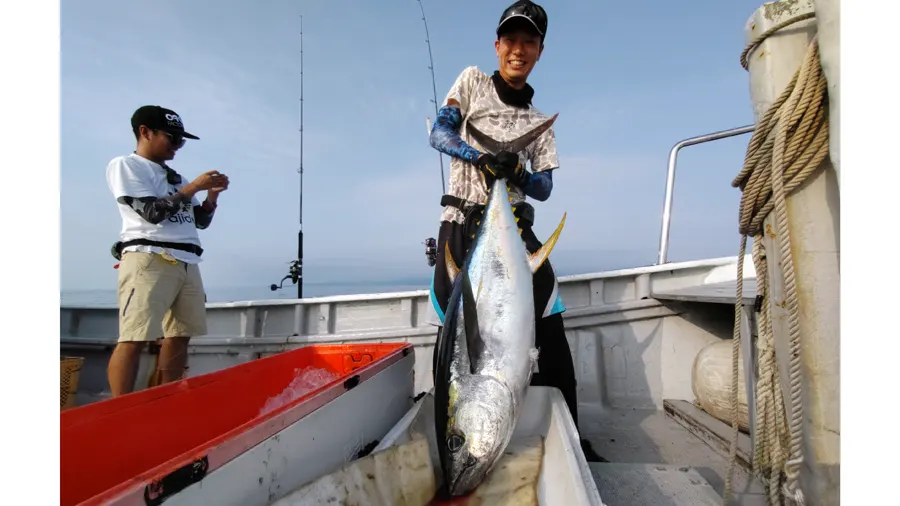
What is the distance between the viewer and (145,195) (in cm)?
280

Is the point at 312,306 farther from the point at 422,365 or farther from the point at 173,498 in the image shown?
the point at 173,498

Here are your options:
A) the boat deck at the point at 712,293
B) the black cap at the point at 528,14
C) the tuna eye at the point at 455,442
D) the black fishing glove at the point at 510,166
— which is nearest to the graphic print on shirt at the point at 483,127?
the black fishing glove at the point at 510,166

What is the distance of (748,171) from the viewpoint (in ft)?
4.89

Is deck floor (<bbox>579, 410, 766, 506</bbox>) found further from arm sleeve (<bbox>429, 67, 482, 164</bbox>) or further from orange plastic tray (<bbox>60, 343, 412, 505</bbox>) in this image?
arm sleeve (<bbox>429, 67, 482, 164</bbox>)

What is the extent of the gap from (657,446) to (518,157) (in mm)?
1987

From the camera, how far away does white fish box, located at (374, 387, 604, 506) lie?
44.5 inches

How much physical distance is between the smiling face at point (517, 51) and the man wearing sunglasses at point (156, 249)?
2.25 m

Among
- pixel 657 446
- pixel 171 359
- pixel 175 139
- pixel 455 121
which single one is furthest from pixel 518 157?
pixel 171 359

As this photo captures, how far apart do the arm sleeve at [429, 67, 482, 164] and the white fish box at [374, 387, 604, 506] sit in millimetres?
1176

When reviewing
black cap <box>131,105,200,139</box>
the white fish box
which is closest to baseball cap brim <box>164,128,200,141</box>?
black cap <box>131,105,200,139</box>
